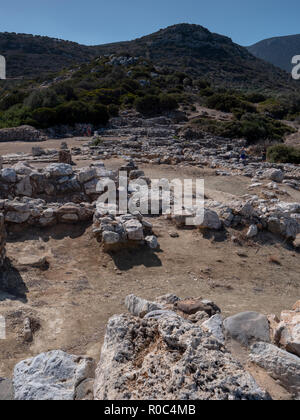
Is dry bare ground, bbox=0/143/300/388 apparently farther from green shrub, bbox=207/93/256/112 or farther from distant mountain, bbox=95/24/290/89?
distant mountain, bbox=95/24/290/89

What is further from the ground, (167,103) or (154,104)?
(167,103)

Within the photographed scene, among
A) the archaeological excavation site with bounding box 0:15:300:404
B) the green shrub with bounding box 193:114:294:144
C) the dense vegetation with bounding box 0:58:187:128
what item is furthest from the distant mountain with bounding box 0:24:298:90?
the archaeological excavation site with bounding box 0:15:300:404

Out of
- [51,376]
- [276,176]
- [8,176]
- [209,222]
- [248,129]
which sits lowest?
[51,376]

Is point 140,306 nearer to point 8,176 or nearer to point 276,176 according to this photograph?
point 8,176

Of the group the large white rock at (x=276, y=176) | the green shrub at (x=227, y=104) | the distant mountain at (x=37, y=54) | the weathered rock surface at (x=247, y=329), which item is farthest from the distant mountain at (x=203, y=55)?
the weathered rock surface at (x=247, y=329)

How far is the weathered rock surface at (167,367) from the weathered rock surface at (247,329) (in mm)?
607

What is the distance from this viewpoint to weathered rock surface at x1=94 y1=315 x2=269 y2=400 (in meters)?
2.01

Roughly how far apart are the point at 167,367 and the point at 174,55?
82.8 m

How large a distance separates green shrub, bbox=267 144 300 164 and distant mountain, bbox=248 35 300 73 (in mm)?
152627

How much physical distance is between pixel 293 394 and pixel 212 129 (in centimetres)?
2664

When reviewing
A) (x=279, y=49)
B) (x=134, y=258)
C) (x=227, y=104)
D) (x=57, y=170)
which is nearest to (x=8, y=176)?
(x=57, y=170)

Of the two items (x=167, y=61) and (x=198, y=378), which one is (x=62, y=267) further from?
(x=167, y=61)

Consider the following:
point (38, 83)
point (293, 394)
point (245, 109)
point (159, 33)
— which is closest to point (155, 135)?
point (245, 109)

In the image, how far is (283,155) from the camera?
19.0 m
